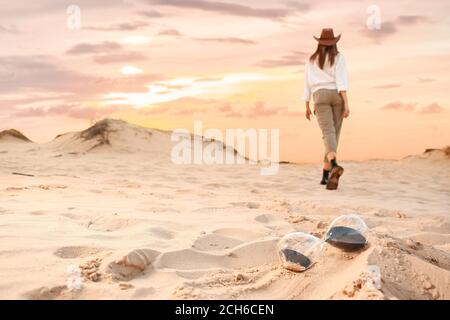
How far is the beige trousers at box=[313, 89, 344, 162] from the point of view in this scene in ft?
25.0

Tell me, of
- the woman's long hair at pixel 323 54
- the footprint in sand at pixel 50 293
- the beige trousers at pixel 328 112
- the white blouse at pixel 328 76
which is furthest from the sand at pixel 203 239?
the woman's long hair at pixel 323 54

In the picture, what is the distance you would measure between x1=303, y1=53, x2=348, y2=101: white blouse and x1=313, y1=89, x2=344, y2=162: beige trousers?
9 centimetres

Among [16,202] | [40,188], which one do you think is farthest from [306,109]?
[16,202]

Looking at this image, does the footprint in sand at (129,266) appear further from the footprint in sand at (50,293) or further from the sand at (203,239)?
the footprint in sand at (50,293)

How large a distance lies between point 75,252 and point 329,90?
5.15 m

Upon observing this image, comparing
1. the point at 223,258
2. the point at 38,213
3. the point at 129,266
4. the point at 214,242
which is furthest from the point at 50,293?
the point at 38,213

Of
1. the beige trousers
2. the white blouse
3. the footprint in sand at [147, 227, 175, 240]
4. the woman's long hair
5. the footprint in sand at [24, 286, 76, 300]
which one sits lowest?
the footprint in sand at [24, 286, 76, 300]

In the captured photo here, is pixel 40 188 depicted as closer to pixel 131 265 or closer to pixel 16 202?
pixel 16 202

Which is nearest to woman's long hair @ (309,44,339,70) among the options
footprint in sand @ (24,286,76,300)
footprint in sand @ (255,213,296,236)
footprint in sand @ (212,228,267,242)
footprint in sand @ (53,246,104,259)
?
footprint in sand @ (255,213,296,236)

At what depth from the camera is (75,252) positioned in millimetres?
3188

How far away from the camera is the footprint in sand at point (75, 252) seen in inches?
123

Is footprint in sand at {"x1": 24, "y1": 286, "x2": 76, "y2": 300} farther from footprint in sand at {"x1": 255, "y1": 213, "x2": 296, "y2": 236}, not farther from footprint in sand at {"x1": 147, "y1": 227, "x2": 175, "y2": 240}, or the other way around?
footprint in sand at {"x1": 255, "y1": 213, "x2": 296, "y2": 236}

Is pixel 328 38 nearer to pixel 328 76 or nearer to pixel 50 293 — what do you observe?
pixel 328 76

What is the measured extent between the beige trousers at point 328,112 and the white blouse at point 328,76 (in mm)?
90
